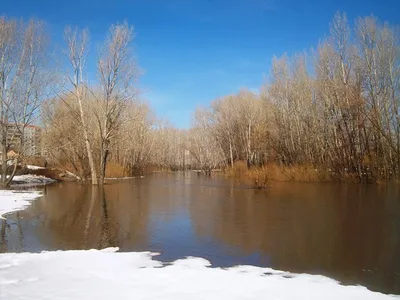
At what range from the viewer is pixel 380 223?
31.6 feet

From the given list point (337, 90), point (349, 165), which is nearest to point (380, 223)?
point (349, 165)

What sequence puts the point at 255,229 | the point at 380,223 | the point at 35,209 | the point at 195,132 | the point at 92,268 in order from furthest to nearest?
the point at 195,132 < the point at 35,209 < the point at 380,223 < the point at 255,229 < the point at 92,268

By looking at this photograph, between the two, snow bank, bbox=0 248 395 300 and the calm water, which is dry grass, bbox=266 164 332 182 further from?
snow bank, bbox=0 248 395 300

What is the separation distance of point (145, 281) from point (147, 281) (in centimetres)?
3

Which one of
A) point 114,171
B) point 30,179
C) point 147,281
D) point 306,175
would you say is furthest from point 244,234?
point 114,171

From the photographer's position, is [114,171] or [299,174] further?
[114,171]

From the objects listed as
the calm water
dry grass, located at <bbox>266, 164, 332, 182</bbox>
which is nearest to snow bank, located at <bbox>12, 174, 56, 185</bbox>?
the calm water

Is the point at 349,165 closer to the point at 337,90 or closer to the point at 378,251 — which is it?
the point at 337,90

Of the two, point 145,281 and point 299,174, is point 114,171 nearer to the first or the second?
point 299,174

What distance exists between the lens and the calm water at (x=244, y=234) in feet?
20.2

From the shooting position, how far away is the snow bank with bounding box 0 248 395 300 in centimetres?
443

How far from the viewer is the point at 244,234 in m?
8.38

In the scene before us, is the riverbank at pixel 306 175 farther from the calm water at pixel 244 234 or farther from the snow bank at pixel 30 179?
the snow bank at pixel 30 179

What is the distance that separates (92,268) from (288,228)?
17.1ft
